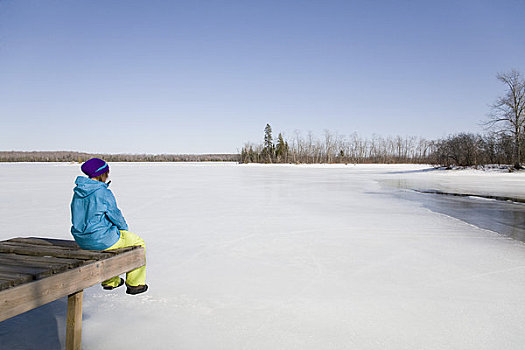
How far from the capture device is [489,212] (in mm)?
9609

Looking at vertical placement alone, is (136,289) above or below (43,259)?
below

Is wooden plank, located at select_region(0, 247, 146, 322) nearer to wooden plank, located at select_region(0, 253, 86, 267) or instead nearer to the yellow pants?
wooden plank, located at select_region(0, 253, 86, 267)

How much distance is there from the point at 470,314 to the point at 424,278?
0.98 m

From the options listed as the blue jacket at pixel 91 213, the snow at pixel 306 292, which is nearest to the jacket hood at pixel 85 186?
the blue jacket at pixel 91 213

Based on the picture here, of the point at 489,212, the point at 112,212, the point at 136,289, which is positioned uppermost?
the point at 112,212

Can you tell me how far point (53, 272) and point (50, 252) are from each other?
433mm

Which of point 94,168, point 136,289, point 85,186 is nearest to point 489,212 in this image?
point 136,289

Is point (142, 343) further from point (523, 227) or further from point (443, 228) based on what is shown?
point (523, 227)

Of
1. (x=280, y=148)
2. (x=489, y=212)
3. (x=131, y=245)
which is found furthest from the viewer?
(x=280, y=148)

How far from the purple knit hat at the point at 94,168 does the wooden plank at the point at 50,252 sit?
64 cm

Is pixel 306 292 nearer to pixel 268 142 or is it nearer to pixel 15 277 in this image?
pixel 15 277

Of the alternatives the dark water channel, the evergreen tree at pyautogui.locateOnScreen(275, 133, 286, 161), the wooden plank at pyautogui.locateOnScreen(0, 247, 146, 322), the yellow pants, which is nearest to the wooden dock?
the wooden plank at pyautogui.locateOnScreen(0, 247, 146, 322)

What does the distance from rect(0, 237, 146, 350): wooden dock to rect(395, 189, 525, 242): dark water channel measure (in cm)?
676

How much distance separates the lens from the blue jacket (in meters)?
2.75
